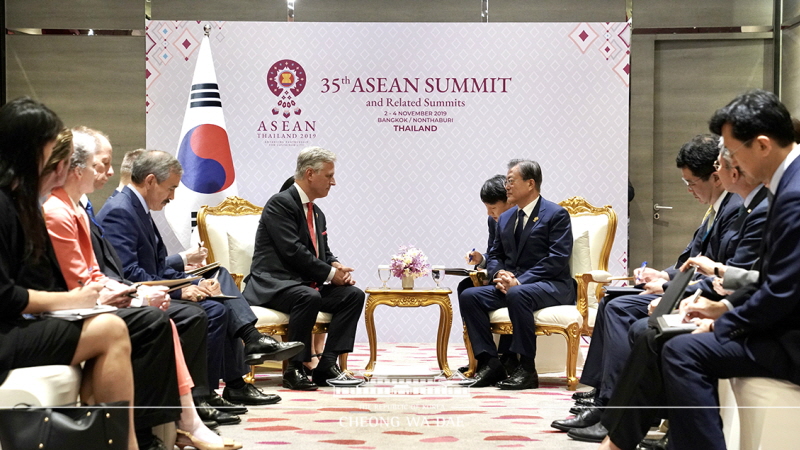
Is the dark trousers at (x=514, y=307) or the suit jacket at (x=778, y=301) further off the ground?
the suit jacket at (x=778, y=301)

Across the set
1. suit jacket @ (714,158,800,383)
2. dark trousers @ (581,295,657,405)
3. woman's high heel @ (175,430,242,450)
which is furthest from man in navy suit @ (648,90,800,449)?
woman's high heel @ (175,430,242,450)

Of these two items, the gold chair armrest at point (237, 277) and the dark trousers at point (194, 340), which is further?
the gold chair armrest at point (237, 277)

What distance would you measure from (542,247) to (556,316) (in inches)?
20.8

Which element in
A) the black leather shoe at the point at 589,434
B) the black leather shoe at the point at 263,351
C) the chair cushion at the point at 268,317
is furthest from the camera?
the chair cushion at the point at 268,317

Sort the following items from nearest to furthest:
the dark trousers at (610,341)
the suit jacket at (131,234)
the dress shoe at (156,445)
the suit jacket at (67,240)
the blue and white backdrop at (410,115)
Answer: the suit jacket at (67,240) → the dress shoe at (156,445) → the dark trousers at (610,341) → the suit jacket at (131,234) → the blue and white backdrop at (410,115)

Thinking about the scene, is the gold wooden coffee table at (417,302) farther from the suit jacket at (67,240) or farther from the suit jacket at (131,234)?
the suit jacket at (67,240)

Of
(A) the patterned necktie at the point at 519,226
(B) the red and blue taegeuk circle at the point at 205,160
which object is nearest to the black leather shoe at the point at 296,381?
(A) the patterned necktie at the point at 519,226

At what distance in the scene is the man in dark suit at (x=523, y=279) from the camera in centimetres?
521

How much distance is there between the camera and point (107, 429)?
2.52 m

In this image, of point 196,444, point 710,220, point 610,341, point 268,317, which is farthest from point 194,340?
point 710,220

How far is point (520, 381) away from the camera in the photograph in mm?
5145

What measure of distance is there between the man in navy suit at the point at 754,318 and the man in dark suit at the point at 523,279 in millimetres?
2401

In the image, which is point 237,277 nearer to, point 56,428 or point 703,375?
point 56,428

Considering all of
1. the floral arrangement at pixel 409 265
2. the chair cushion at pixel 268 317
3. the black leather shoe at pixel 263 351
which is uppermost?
the floral arrangement at pixel 409 265
